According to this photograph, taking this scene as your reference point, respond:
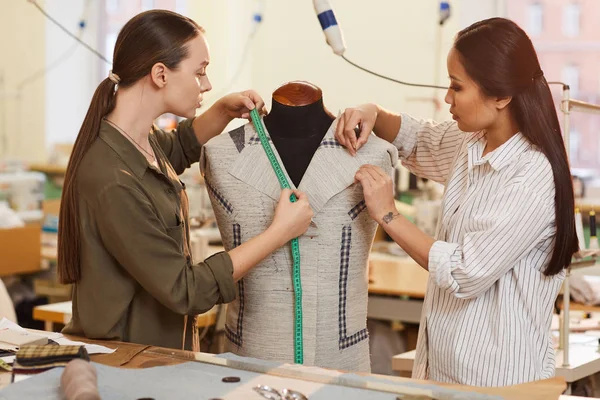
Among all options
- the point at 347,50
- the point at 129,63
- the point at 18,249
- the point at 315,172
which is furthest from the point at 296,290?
the point at 347,50

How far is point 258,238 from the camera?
1.63 m

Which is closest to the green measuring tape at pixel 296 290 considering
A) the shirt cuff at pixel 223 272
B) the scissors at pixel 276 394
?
the shirt cuff at pixel 223 272

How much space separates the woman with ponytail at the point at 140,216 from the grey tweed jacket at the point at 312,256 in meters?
0.08

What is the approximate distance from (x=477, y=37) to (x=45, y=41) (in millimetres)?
4755

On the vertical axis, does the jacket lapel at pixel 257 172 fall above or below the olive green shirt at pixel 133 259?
above

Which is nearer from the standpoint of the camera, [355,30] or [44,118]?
[355,30]

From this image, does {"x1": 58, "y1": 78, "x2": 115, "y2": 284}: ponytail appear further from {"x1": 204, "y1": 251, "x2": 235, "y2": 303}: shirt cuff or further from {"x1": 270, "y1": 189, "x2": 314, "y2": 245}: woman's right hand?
{"x1": 270, "y1": 189, "x2": 314, "y2": 245}: woman's right hand

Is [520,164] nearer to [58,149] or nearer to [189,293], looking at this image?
[189,293]

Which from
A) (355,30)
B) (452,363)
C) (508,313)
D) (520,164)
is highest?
(355,30)

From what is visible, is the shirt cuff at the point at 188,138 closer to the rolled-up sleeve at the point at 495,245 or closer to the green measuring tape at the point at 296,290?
the green measuring tape at the point at 296,290

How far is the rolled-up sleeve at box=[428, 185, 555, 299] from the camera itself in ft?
5.25

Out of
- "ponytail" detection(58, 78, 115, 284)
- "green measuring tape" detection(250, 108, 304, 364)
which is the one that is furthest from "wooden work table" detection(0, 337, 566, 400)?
"green measuring tape" detection(250, 108, 304, 364)

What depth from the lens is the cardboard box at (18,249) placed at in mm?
4031

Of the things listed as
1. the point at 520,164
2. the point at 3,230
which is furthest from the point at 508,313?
the point at 3,230
